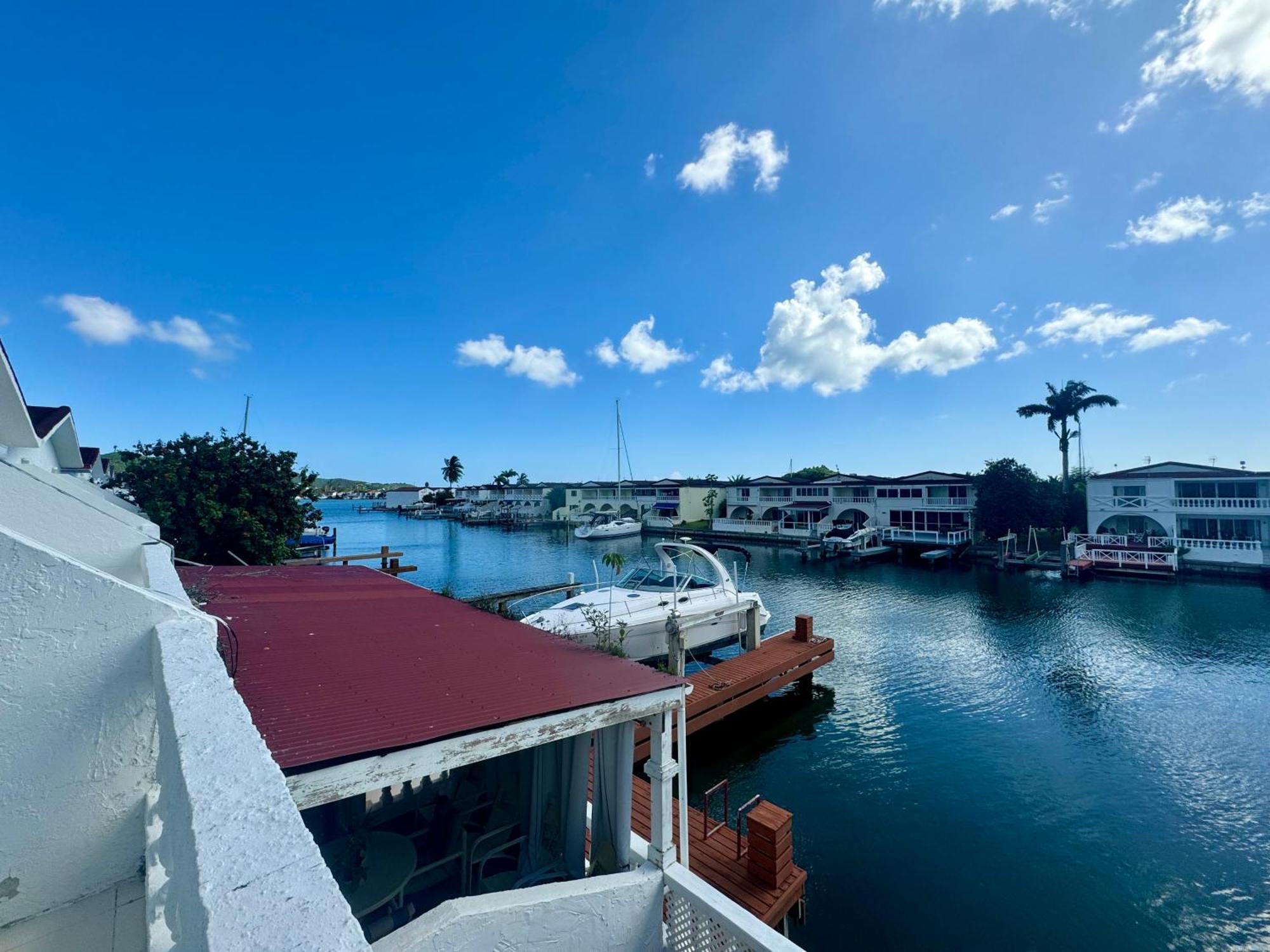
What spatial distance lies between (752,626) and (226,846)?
657 inches

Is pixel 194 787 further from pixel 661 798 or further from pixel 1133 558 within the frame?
pixel 1133 558

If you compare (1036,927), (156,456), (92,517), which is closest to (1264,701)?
(1036,927)

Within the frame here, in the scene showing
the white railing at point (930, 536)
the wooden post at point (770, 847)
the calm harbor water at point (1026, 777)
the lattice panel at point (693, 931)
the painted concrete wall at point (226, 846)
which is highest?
the painted concrete wall at point (226, 846)

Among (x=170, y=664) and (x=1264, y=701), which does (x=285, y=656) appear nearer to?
(x=170, y=664)

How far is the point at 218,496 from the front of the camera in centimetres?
1659

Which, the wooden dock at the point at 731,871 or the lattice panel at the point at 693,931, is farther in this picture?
the wooden dock at the point at 731,871

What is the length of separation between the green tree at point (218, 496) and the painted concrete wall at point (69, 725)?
16.7 meters

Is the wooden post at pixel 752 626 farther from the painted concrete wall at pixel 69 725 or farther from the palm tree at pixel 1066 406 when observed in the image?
the palm tree at pixel 1066 406

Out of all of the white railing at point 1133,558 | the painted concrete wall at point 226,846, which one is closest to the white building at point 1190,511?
the white railing at point 1133,558

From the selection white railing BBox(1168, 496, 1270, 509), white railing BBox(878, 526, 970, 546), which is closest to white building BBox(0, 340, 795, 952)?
white railing BBox(878, 526, 970, 546)

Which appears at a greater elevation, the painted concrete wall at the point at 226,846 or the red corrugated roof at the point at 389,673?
the painted concrete wall at the point at 226,846

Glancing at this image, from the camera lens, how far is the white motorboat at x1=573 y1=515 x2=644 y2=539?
54947 mm

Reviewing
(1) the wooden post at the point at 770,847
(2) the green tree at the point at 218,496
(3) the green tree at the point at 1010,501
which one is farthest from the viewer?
(3) the green tree at the point at 1010,501

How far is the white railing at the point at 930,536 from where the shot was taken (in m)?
39.2
